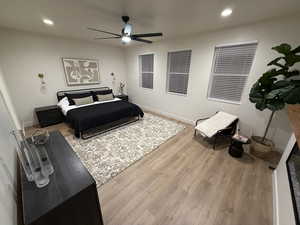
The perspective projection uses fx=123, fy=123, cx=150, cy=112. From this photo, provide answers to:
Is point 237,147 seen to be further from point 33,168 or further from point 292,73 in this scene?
point 33,168

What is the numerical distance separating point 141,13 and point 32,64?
10.7 feet

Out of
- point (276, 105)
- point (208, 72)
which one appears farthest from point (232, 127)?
point (208, 72)

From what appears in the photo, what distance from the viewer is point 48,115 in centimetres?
→ 348

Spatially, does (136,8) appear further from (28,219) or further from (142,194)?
(142,194)

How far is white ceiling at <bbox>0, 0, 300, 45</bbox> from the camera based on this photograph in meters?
1.82

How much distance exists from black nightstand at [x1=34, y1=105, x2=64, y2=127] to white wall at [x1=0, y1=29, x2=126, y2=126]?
346 millimetres

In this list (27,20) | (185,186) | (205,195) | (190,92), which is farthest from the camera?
(190,92)

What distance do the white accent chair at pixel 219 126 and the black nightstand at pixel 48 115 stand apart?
12.9 feet

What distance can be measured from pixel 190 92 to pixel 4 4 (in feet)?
13.2

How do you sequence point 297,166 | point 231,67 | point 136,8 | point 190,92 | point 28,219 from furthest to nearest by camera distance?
point 190,92 → point 231,67 → point 136,8 → point 297,166 → point 28,219

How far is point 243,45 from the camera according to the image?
2.63 metres

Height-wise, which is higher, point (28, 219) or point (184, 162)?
point (28, 219)

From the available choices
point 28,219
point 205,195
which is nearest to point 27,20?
point 28,219

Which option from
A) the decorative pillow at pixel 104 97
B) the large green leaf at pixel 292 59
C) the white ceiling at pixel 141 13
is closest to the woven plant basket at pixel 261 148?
the large green leaf at pixel 292 59
